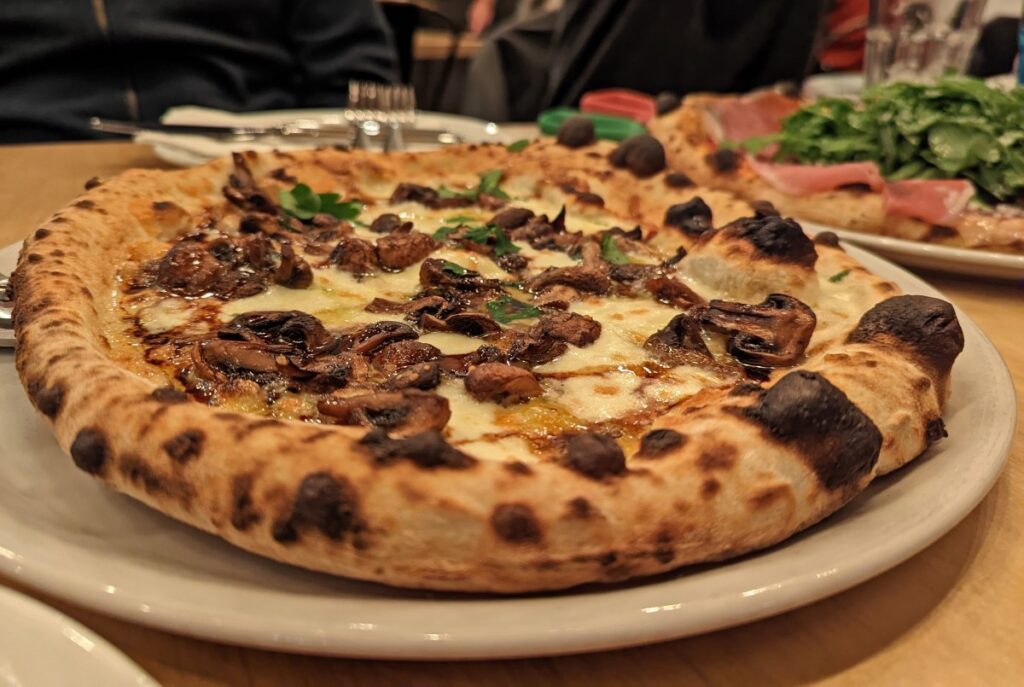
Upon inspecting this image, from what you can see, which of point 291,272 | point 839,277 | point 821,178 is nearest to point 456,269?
point 291,272

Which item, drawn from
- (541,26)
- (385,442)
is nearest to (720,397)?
(385,442)

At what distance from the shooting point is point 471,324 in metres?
2.14

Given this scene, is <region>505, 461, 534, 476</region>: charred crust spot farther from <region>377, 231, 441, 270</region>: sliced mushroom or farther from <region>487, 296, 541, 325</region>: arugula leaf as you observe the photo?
<region>377, 231, 441, 270</region>: sliced mushroom

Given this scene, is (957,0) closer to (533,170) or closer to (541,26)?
(533,170)

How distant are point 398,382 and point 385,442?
16.8 inches

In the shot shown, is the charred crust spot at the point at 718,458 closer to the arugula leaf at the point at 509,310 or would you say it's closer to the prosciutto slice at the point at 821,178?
the arugula leaf at the point at 509,310

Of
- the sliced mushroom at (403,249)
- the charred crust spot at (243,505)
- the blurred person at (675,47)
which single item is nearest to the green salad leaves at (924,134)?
the sliced mushroom at (403,249)

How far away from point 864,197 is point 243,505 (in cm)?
292

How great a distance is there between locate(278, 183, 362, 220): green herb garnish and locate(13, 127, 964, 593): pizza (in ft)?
0.04

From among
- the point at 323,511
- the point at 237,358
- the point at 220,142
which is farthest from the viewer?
the point at 220,142

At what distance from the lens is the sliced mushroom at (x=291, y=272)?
2387 mm

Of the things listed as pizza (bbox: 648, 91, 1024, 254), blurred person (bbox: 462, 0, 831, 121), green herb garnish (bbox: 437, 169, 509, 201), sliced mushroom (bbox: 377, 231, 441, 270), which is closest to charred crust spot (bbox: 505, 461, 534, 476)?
sliced mushroom (bbox: 377, 231, 441, 270)

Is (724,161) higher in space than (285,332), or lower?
lower

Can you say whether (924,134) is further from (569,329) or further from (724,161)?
(569,329)
